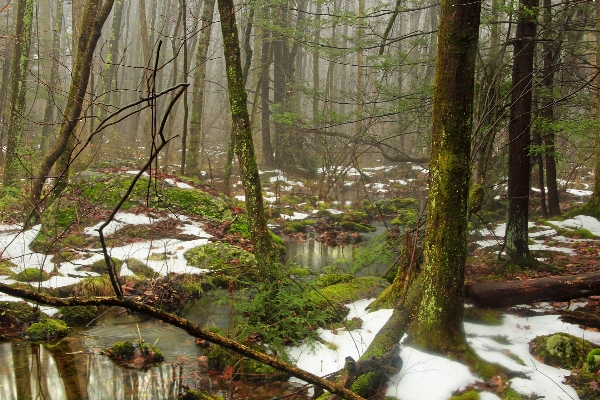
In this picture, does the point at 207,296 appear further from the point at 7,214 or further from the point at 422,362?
the point at 7,214

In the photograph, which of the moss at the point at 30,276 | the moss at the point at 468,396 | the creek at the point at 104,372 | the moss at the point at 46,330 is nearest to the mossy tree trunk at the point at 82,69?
the moss at the point at 30,276

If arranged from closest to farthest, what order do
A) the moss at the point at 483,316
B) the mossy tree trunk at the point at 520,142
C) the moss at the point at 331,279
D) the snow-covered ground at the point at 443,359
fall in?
the snow-covered ground at the point at 443,359
the moss at the point at 483,316
the mossy tree trunk at the point at 520,142
the moss at the point at 331,279

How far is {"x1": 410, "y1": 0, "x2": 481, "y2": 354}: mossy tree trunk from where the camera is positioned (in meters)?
4.70

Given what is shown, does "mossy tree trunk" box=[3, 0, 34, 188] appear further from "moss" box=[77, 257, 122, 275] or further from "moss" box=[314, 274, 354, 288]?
"moss" box=[314, 274, 354, 288]

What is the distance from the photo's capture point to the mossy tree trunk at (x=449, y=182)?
4.70 m

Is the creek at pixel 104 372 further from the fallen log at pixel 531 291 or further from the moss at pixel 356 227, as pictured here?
the moss at pixel 356 227

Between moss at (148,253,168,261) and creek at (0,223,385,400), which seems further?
moss at (148,253,168,261)

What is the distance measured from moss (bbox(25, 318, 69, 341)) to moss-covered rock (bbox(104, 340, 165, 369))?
0.98m

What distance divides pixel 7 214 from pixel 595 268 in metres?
11.9

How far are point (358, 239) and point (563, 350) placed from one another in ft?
26.6

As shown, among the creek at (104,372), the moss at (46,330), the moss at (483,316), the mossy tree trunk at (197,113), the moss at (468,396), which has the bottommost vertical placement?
the creek at (104,372)

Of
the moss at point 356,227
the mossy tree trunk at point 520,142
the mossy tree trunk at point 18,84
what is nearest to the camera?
the mossy tree trunk at point 520,142

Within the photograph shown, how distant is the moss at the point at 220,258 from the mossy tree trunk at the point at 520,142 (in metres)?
4.58

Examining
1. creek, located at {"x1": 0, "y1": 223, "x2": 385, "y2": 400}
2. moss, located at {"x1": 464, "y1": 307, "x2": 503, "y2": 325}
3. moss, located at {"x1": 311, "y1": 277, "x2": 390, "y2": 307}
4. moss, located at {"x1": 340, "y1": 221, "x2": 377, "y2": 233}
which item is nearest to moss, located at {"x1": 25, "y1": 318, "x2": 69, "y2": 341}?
creek, located at {"x1": 0, "y1": 223, "x2": 385, "y2": 400}
